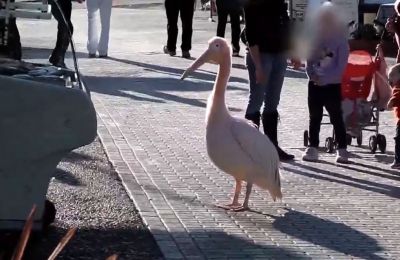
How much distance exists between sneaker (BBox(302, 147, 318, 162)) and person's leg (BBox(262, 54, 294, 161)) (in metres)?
0.15

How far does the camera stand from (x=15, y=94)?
6086mm

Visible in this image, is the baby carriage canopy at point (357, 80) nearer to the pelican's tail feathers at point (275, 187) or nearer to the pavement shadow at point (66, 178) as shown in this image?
the pelican's tail feathers at point (275, 187)

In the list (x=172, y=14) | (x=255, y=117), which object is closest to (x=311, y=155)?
(x=255, y=117)

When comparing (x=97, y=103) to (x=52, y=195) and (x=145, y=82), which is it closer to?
(x=145, y=82)

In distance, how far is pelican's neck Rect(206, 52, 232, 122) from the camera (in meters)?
7.94

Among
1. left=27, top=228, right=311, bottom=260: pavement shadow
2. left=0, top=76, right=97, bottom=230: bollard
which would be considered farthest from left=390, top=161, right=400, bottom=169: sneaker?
left=0, top=76, right=97, bottom=230: bollard

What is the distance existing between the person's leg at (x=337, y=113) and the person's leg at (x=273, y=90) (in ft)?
1.55

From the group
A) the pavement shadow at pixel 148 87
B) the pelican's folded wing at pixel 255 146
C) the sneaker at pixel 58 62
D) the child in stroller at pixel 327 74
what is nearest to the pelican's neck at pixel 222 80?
the pelican's folded wing at pixel 255 146

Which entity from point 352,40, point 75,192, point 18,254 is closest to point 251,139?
point 75,192

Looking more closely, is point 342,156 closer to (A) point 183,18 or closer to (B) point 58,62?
(B) point 58,62

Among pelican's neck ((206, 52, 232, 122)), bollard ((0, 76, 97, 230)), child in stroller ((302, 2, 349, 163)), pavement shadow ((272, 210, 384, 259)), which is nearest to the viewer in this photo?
bollard ((0, 76, 97, 230))

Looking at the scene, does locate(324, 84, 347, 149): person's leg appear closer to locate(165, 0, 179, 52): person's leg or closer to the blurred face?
the blurred face

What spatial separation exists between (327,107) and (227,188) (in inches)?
70.4

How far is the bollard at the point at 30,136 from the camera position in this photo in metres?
6.08
